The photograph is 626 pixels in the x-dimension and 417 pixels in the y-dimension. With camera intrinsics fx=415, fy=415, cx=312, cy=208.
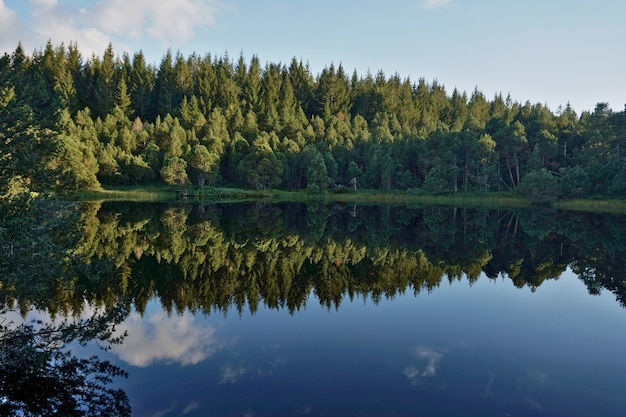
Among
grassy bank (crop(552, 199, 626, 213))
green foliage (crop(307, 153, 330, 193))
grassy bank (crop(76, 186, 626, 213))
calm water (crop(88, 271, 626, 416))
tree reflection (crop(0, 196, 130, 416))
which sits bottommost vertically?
calm water (crop(88, 271, 626, 416))

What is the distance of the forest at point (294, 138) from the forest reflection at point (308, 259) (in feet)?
96.3

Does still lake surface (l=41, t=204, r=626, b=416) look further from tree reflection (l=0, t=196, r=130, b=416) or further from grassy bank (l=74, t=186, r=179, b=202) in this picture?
grassy bank (l=74, t=186, r=179, b=202)

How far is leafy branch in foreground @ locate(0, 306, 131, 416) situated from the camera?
9.08 m

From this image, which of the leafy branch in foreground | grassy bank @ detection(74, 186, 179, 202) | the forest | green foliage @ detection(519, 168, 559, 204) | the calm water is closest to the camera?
the leafy branch in foreground

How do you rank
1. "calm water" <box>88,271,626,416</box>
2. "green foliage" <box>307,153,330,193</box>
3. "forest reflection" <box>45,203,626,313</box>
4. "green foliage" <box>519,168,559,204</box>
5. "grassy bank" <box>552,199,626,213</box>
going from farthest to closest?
"green foliage" <box>307,153,330,193</box> < "green foliage" <box>519,168,559,204</box> < "grassy bank" <box>552,199,626,213</box> < "forest reflection" <box>45,203,626,313</box> < "calm water" <box>88,271,626,416</box>

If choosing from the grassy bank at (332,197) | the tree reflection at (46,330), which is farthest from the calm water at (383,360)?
the grassy bank at (332,197)

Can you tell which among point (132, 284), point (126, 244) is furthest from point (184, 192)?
point (132, 284)

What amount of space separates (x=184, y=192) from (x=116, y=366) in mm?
79142

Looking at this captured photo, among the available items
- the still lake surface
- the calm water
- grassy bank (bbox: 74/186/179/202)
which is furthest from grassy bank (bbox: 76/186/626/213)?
the calm water

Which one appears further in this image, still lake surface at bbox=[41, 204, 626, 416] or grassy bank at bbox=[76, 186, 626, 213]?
grassy bank at bbox=[76, 186, 626, 213]

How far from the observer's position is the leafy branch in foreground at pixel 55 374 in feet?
29.8

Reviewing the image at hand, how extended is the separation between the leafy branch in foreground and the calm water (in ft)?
1.93

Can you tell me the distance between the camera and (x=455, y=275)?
23250 millimetres

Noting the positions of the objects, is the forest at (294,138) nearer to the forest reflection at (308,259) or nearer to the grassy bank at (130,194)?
the grassy bank at (130,194)
